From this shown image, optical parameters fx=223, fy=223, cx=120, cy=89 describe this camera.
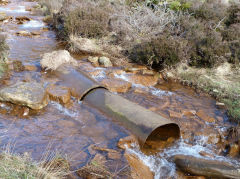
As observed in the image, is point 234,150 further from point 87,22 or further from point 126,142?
point 87,22

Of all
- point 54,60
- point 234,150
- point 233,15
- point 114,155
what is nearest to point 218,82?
point 234,150

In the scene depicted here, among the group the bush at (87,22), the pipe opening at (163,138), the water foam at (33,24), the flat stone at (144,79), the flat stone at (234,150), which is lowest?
the flat stone at (234,150)

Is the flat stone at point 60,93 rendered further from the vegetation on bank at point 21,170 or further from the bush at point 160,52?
the bush at point 160,52

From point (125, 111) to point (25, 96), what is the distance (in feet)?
8.21

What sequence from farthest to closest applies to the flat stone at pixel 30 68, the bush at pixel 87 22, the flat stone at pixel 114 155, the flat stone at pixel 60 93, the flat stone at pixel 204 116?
the bush at pixel 87 22
the flat stone at pixel 30 68
the flat stone at pixel 60 93
the flat stone at pixel 204 116
the flat stone at pixel 114 155

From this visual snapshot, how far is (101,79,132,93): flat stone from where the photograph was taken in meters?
6.62

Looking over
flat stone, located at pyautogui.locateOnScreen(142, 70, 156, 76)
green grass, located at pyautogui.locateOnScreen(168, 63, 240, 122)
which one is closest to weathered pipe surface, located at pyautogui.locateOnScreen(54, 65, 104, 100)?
flat stone, located at pyautogui.locateOnScreen(142, 70, 156, 76)

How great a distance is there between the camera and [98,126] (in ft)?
16.2

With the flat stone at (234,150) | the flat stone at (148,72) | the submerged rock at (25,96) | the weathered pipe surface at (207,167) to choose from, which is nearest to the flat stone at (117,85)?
the flat stone at (148,72)

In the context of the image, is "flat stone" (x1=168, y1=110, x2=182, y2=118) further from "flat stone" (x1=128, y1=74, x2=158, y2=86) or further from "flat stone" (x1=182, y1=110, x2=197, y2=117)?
"flat stone" (x1=128, y1=74, x2=158, y2=86)

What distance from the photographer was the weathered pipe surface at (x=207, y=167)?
12.6ft

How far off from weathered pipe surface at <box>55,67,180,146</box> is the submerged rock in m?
0.82

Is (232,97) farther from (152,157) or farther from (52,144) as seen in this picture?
(52,144)

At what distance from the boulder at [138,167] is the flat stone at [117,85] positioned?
109 inches
